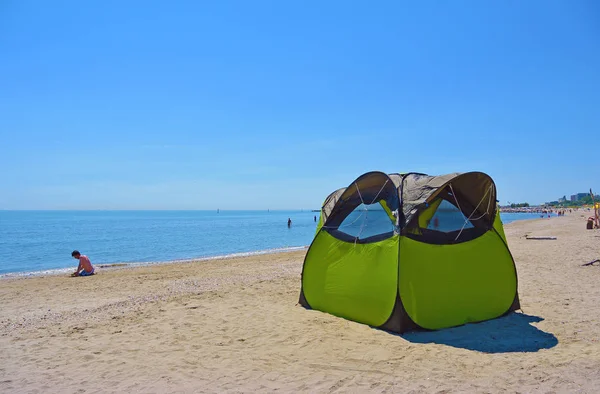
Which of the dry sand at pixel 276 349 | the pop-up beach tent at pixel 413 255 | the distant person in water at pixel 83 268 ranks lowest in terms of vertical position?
the distant person in water at pixel 83 268

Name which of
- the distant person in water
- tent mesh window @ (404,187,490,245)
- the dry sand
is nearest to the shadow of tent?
the dry sand

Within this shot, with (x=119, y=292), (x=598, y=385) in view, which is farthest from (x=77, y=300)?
(x=598, y=385)

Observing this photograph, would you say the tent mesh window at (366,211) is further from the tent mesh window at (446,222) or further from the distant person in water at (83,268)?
the distant person in water at (83,268)

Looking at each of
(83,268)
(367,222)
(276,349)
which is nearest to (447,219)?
(367,222)

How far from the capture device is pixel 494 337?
6195mm

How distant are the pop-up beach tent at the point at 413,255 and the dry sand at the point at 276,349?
1.11 ft

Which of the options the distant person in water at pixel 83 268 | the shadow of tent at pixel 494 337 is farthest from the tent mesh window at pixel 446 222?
the distant person in water at pixel 83 268

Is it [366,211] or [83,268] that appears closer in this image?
[366,211]

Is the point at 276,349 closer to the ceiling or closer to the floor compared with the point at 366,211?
closer to the floor

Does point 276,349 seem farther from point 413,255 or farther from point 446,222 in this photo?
point 446,222

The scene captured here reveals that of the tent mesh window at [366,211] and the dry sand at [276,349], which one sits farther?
the tent mesh window at [366,211]

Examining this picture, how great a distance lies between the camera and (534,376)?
4688 mm

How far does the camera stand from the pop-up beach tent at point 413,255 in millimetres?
6508

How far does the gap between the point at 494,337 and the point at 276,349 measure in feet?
11.2
